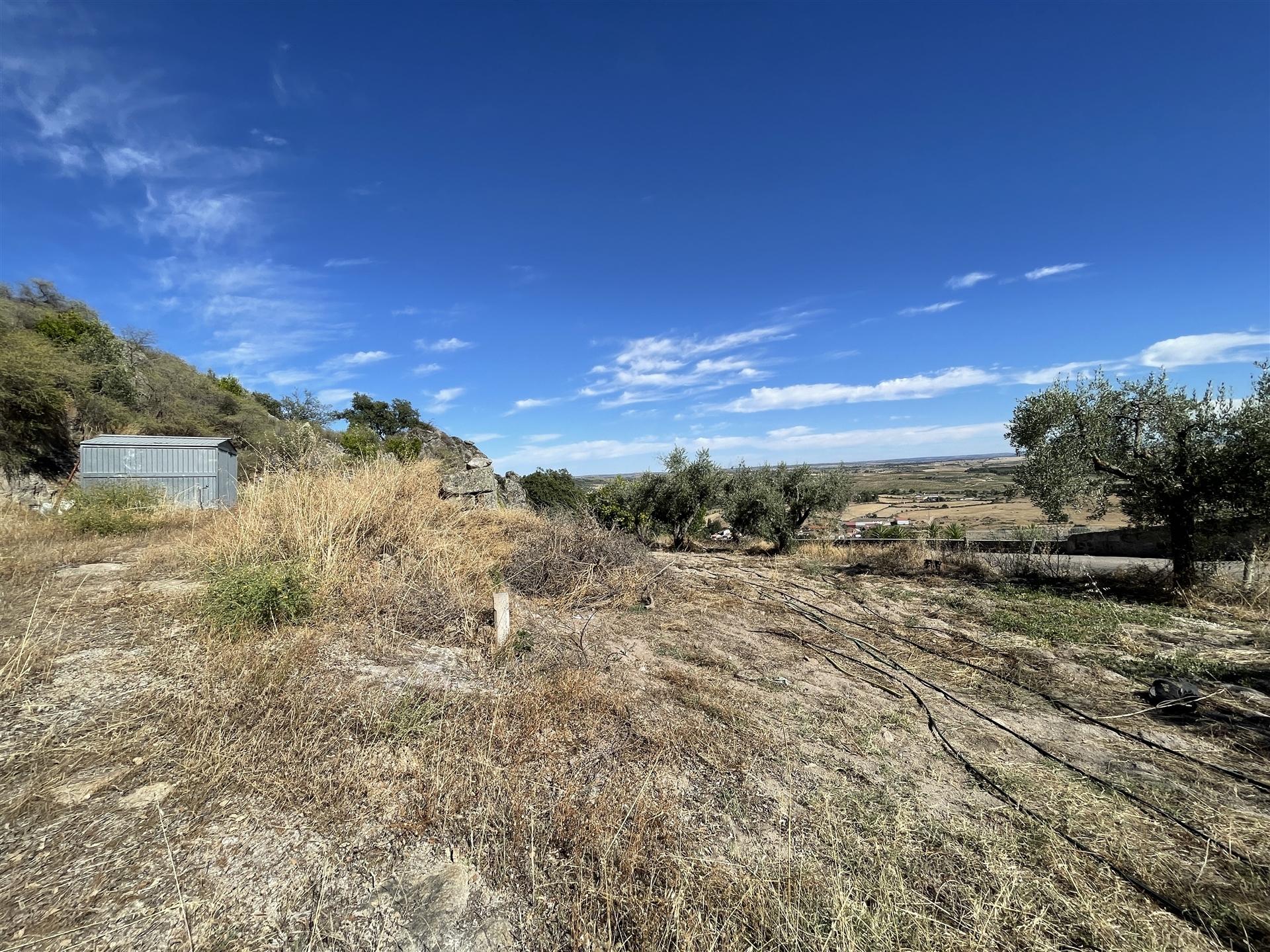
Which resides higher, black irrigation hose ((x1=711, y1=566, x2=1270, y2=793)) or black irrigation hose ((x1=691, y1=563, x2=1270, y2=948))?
black irrigation hose ((x1=691, y1=563, x2=1270, y2=948))

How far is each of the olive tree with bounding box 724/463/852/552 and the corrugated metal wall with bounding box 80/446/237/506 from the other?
44.6 feet

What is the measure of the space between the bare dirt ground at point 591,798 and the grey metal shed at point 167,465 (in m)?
8.28

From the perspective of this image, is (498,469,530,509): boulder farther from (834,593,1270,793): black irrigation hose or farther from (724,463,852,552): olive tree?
(834,593,1270,793): black irrigation hose

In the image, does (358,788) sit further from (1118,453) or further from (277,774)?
(1118,453)

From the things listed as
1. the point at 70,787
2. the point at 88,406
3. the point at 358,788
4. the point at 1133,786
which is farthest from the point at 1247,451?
the point at 88,406

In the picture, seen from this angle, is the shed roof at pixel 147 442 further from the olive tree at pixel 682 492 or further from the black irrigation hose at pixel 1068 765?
the black irrigation hose at pixel 1068 765

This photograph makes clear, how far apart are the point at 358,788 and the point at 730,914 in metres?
2.05

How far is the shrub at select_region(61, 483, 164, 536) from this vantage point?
8227 mm

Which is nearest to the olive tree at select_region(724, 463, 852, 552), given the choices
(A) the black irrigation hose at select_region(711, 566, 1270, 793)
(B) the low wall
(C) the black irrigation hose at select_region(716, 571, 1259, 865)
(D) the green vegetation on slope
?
(B) the low wall

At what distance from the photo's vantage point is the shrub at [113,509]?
8227mm

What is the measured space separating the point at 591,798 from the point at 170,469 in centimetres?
1476

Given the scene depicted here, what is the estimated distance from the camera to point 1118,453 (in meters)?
8.58

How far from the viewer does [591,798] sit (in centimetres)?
269

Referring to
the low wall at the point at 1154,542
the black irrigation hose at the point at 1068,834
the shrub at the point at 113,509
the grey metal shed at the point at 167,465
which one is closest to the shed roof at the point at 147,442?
the grey metal shed at the point at 167,465
